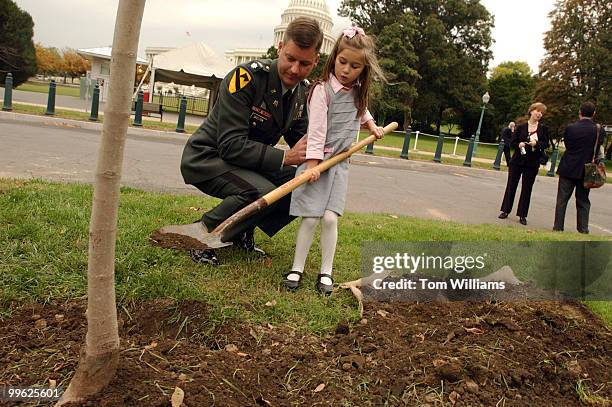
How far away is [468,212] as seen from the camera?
302 inches

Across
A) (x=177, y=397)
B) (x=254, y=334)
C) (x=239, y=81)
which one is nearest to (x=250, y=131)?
(x=239, y=81)

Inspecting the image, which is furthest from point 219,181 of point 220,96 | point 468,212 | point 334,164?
point 468,212

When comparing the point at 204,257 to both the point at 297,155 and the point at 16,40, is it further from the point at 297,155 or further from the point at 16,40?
the point at 16,40

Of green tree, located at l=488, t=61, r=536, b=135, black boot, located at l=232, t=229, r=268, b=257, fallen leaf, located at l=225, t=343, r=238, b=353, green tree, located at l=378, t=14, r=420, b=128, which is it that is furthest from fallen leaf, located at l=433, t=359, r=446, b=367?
green tree, located at l=488, t=61, r=536, b=135

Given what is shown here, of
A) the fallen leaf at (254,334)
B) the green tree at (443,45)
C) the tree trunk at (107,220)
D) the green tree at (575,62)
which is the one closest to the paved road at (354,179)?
the fallen leaf at (254,334)

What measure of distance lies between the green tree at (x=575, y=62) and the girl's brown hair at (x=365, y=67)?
37.3m

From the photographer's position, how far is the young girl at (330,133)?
2.85m

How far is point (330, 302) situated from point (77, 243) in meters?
1.60

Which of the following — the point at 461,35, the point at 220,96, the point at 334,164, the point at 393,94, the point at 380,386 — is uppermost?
the point at 461,35

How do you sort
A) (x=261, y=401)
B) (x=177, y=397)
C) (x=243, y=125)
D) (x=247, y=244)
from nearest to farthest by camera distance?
(x=177, y=397) → (x=261, y=401) → (x=243, y=125) → (x=247, y=244)

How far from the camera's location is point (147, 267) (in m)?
2.89

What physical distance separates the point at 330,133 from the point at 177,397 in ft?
5.82

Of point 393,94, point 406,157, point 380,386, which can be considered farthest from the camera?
point 393,94

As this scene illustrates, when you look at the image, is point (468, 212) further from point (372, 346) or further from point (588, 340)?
point (372, 346)
